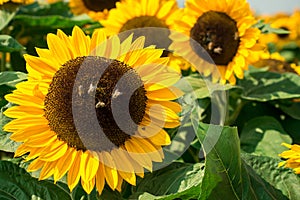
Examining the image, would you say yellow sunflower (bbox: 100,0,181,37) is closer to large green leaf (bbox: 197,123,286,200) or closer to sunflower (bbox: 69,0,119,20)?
sunflower (bbox: 69,0,119,20)

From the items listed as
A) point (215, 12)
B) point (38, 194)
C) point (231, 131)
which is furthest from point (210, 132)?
point (215, 12)

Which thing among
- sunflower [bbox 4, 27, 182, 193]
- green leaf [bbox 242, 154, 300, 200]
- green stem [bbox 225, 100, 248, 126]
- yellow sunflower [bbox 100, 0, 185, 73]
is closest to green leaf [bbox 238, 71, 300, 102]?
green stem [bbox 225, 100, 248, 126]

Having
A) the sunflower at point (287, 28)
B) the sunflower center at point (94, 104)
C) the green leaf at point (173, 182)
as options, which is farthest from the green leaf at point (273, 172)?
the sunflower at point (287, 28)

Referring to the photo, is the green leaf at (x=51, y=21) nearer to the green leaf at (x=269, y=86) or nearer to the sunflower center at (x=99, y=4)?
the sunflower center at (x=99, y=4)

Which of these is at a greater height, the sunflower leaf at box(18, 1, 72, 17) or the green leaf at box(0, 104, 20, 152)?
the green leaf at box(0, 104, 20, 152)

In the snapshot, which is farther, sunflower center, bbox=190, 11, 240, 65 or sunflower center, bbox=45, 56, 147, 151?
sunflower center, bbox=190, 11, 240, 65

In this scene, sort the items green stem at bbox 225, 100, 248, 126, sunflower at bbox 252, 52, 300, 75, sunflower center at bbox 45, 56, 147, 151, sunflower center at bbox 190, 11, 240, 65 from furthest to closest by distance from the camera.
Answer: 1. sunflower at bbox 252, 52, 300, 75
2. green stem at bbox 225, 100, 248, 126
3. sunflower center at bbox 190, 11, 240, 65
4. sunflower center at bbox 45, 56, 147, 151

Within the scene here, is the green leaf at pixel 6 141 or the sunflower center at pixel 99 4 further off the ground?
the green leaf at pixel 6 141

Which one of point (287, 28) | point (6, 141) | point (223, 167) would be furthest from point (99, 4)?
point (287, 28)
